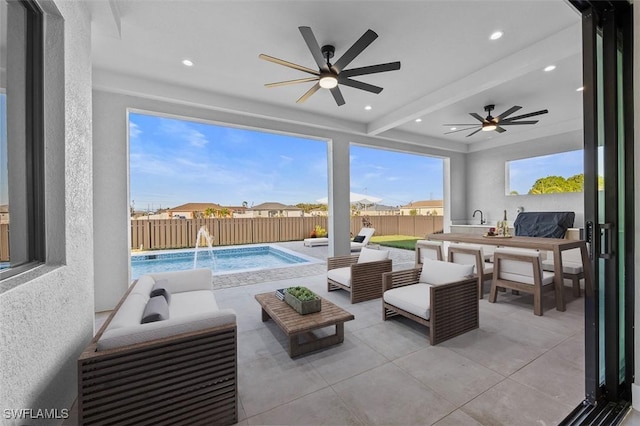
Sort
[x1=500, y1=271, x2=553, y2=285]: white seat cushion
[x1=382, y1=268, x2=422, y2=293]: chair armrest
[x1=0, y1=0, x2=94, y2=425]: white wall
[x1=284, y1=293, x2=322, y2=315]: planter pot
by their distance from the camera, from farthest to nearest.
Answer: [x1=500, y1=271, x2=553, y2=285]: white seat cushion < [x1=382, y1=268, x2=422, y2=293]: chair armrest < [x1=284, y1=293, x2=322, y2=315]: planter pot < [x1=0, y1=0, x2=94, y2=425]: white wall

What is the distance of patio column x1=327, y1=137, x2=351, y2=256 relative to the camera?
5.68 m

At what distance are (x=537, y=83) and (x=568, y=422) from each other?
4473 millimetres

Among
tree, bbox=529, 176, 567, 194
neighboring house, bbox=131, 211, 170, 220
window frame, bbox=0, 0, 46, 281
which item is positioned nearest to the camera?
window frame, bbox=0, 0, 46, 281

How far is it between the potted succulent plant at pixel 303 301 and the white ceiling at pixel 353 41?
9.15 feet

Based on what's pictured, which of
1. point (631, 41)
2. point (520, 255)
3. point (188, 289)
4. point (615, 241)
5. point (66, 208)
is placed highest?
point (631, 41)

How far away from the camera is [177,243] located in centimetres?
854

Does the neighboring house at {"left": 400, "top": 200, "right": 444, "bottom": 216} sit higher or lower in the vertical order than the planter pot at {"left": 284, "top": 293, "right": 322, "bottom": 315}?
higher

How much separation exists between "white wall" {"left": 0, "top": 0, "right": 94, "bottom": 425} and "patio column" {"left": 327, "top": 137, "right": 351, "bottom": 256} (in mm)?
4102

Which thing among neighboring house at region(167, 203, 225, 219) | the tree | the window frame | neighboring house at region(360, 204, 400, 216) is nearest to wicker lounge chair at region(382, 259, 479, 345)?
the window frame

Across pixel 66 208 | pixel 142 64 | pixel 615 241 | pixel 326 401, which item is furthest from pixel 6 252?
pixel 615 241

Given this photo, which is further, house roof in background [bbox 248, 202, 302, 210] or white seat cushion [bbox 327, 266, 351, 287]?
house roof in background [bbox 248, 202, 302, 210]

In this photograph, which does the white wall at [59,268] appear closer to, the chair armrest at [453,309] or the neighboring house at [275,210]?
the chair armrest at [453,309]

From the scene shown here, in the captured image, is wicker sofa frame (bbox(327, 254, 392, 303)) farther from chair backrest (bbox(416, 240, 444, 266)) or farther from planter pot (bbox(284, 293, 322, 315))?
planter pot (bbox(284, 293, 322, 315))

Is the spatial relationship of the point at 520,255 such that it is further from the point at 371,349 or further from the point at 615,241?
the point at 371,349
